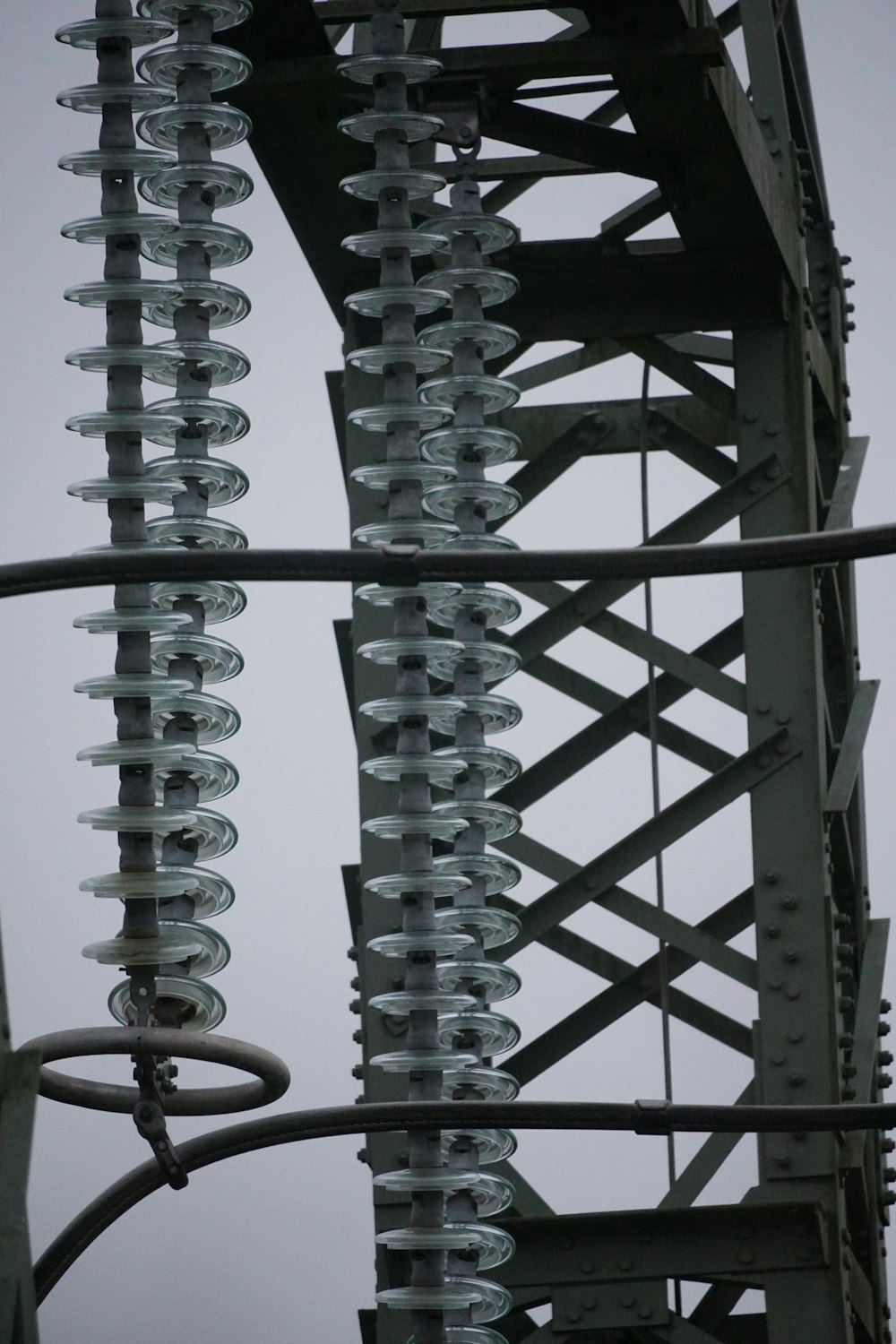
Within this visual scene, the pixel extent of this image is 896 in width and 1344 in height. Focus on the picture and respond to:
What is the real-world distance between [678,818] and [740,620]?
2.24 feet

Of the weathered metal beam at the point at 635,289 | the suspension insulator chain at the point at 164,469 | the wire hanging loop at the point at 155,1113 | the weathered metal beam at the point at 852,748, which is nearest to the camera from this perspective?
the wire hanging loop at the point at 155,1113

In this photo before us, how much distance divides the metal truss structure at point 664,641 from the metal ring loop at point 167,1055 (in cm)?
272

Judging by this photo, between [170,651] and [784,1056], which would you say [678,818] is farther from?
[170,651]

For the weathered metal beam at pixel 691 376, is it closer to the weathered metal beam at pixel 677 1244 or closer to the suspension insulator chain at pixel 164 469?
the weathered metal beam at pixel 677 1244

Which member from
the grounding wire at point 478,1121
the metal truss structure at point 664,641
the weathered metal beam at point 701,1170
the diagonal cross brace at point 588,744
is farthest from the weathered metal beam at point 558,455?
the grounding wire at point 478,1121

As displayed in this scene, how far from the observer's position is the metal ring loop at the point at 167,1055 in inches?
119

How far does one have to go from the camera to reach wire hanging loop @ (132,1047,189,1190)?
3172mm

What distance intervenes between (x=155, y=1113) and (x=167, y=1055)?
0.11m

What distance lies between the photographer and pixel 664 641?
683cm

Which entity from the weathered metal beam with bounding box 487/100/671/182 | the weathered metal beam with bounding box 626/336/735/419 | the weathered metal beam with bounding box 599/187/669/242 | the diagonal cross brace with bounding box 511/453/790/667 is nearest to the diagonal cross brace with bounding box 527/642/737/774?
the diagonal cross brace with bounding box 511/453/790/667

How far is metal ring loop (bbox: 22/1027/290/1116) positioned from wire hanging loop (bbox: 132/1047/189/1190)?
0.02 meters

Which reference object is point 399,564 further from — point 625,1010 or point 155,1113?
point 625,1010

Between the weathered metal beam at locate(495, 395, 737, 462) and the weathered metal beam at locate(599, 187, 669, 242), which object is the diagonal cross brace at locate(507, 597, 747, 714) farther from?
the weathered metal beam at locate(599, 187, 669, 242)

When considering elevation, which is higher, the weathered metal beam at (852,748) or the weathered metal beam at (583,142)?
the weathered metal beam at (583,142)
